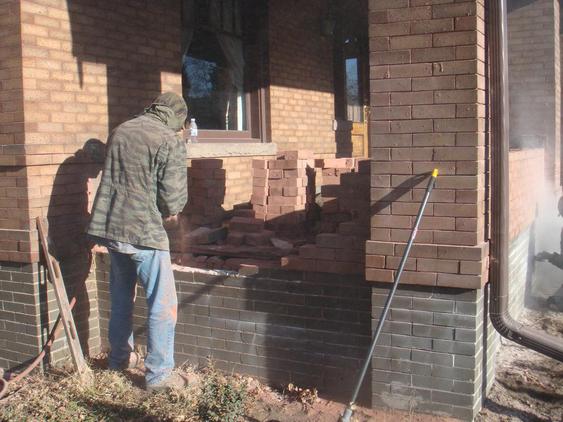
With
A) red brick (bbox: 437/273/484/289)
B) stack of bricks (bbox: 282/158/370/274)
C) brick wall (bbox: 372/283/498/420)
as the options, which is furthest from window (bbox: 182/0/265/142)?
red brick (bbox: 437/273/484/289)

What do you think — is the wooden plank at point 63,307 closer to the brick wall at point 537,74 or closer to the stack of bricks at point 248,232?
the stack of bricks at point 248,232

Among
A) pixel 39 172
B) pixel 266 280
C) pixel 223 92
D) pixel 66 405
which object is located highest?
pixel 223 92

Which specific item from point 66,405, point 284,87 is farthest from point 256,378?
point 284,87

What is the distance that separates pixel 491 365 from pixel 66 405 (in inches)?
118

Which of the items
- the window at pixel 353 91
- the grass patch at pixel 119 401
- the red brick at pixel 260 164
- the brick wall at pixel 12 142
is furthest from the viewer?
the window at pixel 353 91

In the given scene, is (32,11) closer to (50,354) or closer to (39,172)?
(39,172)

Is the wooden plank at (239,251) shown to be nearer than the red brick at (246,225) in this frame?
Yes

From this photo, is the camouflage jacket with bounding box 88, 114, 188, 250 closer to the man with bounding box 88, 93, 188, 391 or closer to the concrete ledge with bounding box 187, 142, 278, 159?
the man with bounding box 88, 93, 188, 391

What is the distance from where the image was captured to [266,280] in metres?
4.36

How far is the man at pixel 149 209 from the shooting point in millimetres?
4098

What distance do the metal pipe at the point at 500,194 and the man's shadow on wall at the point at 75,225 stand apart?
3.10 m

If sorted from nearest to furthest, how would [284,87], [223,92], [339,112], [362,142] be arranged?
[223,92], [284,87], [339,112], [362,142]

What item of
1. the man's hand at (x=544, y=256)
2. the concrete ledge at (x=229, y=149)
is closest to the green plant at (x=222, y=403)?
the concrete ledge at (x=229, y=149)

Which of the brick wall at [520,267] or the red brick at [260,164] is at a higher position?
the red brick at [260,164]
